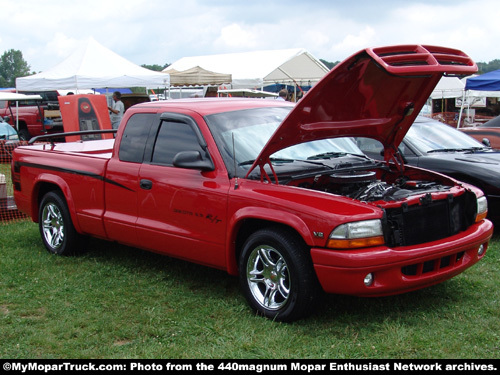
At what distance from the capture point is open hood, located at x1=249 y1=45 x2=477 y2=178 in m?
4.03

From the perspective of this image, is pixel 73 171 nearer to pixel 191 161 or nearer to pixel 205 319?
pixel 191 161

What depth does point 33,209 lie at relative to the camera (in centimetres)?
698

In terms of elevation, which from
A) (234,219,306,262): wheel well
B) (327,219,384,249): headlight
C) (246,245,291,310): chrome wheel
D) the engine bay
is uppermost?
the engine bay

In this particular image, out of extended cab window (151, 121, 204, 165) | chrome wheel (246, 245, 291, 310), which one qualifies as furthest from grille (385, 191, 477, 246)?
extended cab window (151, 121, 204, 165)

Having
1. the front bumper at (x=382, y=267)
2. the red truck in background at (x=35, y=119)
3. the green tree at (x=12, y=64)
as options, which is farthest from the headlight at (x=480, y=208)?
the green tree at (x=12, y=64)

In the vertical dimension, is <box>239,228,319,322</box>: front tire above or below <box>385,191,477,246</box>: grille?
below

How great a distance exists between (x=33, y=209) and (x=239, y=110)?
3.08m

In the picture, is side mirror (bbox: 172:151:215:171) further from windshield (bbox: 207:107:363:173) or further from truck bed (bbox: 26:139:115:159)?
truck bed (bbox: 26:139:115:159)

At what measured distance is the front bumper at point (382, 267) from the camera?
3.99 m

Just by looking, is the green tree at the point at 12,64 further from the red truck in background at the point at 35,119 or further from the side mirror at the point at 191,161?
the side mirror at the point at 191,161

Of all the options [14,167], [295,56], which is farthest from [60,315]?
[295,56]

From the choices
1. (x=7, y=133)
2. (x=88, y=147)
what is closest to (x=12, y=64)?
(x=7, y=133)

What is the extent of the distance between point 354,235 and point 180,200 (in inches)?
66.5

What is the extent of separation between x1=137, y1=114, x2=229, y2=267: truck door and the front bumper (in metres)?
1.04
